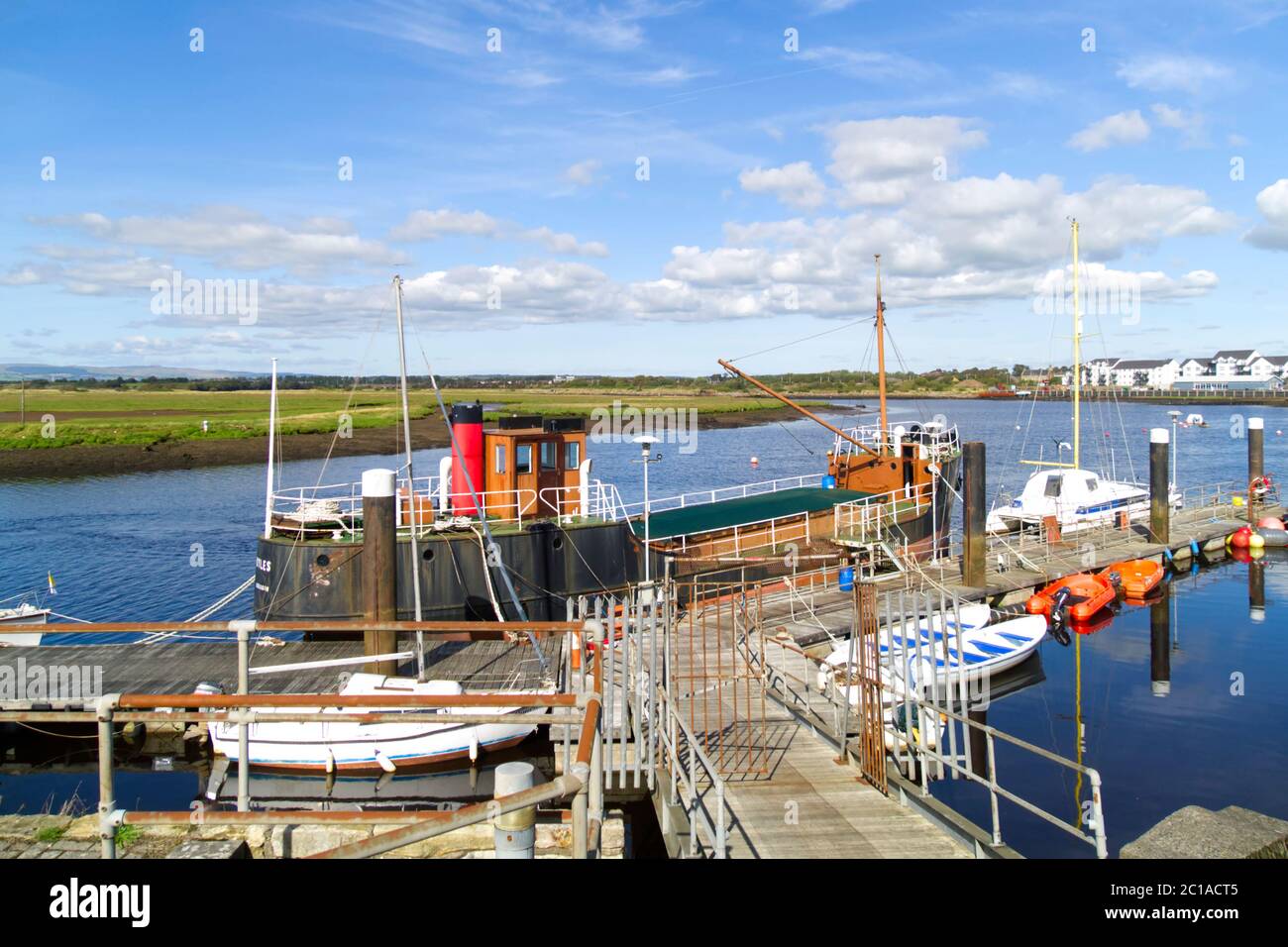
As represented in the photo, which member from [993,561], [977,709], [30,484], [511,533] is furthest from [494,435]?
[30,484]

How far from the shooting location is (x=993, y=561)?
31.3 m

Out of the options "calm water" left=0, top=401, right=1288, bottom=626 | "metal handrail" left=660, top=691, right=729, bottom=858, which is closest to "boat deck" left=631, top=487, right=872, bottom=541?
"calm water" left=0, top=401, right=1288, bottom=626

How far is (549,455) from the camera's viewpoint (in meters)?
→ 25.6

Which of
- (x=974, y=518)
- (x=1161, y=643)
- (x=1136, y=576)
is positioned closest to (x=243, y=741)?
(x=974, y=518)

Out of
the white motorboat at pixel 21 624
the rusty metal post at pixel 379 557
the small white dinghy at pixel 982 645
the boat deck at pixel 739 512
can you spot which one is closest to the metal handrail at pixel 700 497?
the boat deck at pixel 739 512

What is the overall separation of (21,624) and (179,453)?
71382mm

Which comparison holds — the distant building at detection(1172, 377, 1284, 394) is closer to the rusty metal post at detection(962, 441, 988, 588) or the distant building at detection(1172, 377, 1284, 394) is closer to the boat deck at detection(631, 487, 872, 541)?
the boat deck at detection(631, 487, 872, 541)

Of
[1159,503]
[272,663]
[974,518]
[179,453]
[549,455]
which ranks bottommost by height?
[272,663]

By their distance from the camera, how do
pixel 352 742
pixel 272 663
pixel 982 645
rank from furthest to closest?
1. pixel 982 645
2. pixel 272 663
3. pixel 352 742

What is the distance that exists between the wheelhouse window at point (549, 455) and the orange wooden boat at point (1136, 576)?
1881 centimetres

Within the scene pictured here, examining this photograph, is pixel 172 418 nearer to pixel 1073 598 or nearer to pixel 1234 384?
pixel 1073 598

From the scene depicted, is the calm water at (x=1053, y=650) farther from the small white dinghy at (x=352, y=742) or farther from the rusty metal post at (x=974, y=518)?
the rusty metal post at (x=974, y=518)
